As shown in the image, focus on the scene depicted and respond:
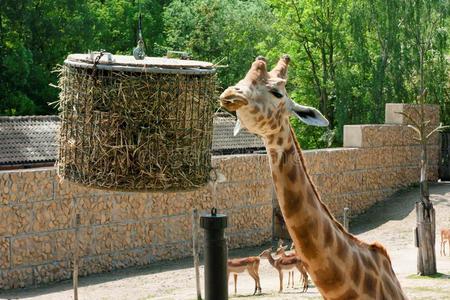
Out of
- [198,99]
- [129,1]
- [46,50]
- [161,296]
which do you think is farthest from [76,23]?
[198,99]

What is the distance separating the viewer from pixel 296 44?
36.7 meters

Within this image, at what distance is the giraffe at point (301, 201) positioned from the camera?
5625 millimetres

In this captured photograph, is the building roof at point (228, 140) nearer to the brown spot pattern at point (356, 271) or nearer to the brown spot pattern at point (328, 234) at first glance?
the brown spot pattern at point (356, 271)

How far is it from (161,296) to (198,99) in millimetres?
8741

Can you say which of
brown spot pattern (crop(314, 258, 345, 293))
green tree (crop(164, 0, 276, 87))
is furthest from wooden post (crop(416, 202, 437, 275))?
green tree (crop(164, 0, 276, 87))

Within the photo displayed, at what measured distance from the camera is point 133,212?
19594 mm

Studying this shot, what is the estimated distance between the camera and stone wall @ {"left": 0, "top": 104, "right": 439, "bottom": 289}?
57.3 feet

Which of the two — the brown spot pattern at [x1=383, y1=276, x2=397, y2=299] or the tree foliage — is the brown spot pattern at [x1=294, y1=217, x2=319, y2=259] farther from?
the tree foliage

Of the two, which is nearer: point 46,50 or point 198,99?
point 198,99

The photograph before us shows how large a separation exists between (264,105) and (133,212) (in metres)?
14.2

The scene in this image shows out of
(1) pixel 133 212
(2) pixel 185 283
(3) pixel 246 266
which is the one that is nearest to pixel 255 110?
(3) pixel 246 266

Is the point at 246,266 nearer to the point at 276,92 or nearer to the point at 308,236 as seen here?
the point at 308,236

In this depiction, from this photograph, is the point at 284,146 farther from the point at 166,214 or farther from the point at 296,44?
the point at 296,44

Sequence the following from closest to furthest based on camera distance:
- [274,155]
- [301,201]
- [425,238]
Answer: [274,155]
[301,201]
[425,238]
